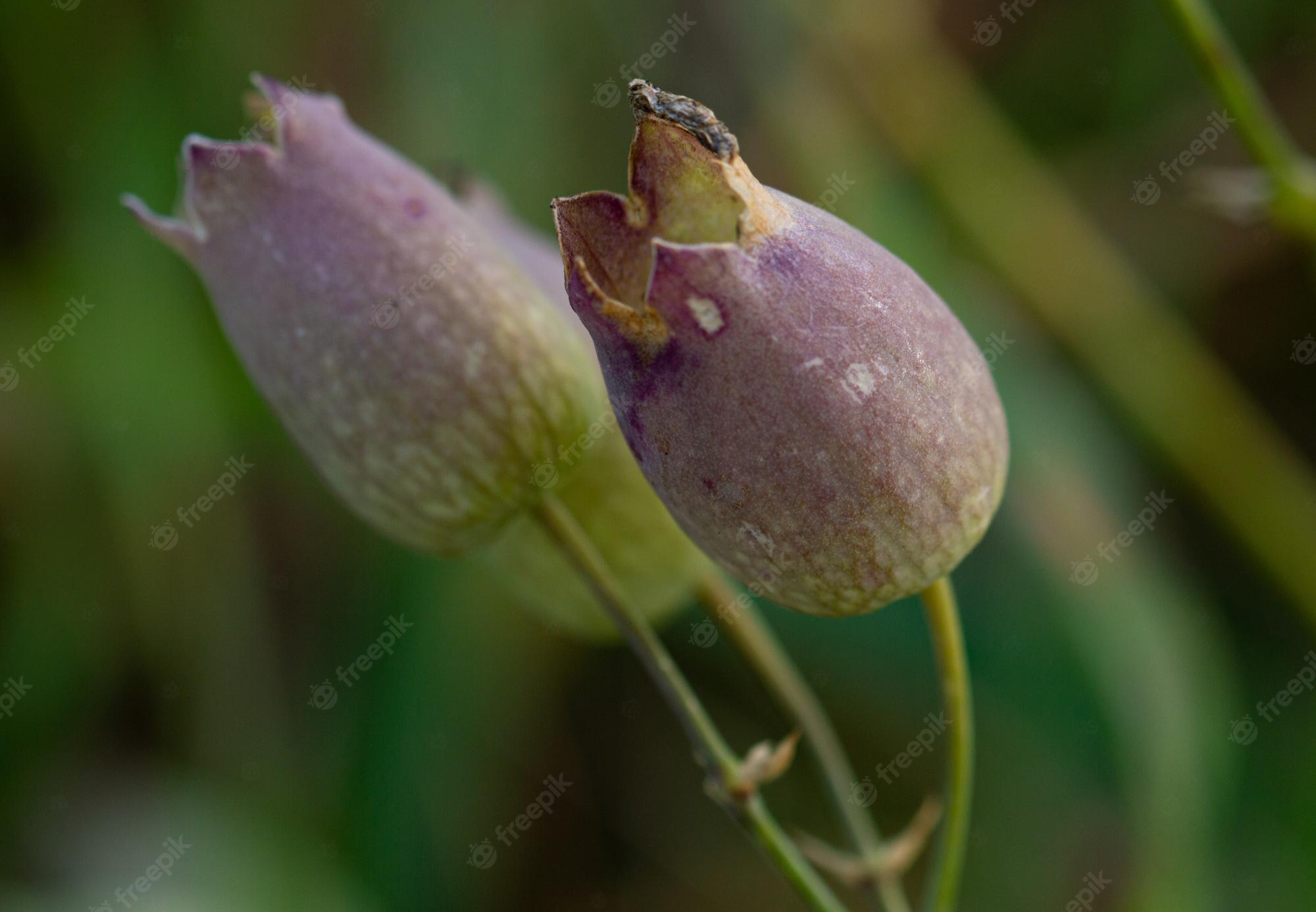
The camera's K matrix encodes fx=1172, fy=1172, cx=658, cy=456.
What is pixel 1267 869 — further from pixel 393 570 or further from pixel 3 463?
pixel 3 463

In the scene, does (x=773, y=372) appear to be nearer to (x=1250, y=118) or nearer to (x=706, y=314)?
(x=706, y=314)

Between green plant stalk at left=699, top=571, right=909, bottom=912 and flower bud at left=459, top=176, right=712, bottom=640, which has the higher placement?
flower bud at left=459, top=176, right=712, bottom=640

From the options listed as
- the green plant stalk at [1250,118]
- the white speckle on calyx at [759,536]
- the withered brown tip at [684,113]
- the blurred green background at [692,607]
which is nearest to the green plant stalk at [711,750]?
the white speckle on calyx at [759,536]

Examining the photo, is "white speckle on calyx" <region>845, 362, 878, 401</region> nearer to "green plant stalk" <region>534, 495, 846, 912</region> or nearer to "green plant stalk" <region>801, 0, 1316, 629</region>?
"green plant stalk" <region>534, 495, 846, 912</region>

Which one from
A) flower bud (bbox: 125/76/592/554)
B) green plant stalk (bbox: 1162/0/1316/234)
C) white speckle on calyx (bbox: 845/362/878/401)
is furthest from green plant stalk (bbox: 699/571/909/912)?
green plant stalk (bbox: 1162/0/1316/234)

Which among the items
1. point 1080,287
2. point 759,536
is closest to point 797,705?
point 759,536

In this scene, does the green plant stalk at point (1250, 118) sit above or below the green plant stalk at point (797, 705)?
above

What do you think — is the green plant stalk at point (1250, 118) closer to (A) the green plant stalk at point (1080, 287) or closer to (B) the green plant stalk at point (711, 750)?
(A) the green plant stalk at point (1080, 287)
